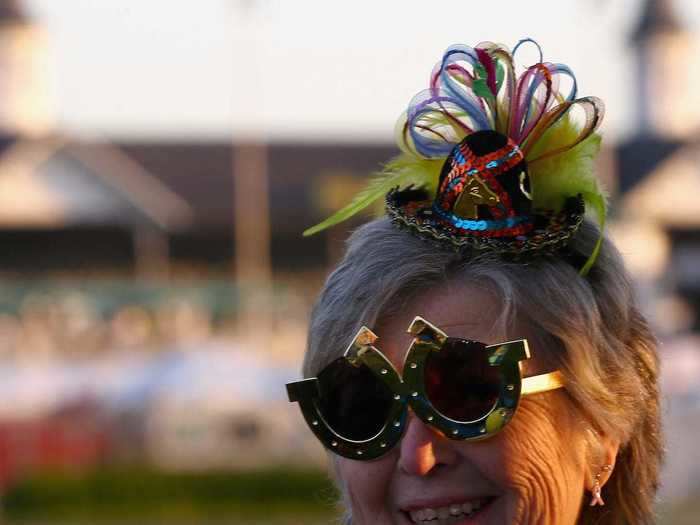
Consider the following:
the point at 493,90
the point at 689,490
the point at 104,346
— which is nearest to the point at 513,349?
the point at 493,90

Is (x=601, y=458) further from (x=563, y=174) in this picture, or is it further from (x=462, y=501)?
(x=563, y=174)

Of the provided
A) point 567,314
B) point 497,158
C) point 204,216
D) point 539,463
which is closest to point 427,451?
point 539,463

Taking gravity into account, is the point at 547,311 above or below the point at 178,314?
above

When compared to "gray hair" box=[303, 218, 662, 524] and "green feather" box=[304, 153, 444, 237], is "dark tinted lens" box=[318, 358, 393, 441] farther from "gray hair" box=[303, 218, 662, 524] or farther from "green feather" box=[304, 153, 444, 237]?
"green feather" box=[304, 153, 444, 237]

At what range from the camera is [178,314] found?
32.1 meters

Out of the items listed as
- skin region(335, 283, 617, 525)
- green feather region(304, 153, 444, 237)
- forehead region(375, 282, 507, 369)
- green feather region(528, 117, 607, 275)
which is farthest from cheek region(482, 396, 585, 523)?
green feather region(304, 153, 444, 237)

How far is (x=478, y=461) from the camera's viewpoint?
2154 millimetres

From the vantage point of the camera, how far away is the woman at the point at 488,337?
2162 millimetres

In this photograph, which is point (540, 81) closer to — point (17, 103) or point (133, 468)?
point (133, 468)

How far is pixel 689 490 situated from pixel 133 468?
20.4ft

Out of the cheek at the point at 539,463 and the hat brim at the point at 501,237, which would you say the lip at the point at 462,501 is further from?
the hat brim at the point at 501,237

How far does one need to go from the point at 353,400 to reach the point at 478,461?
22 centimetres

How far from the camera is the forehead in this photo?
7.28 feet

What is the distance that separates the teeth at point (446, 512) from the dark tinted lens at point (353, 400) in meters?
0.14
